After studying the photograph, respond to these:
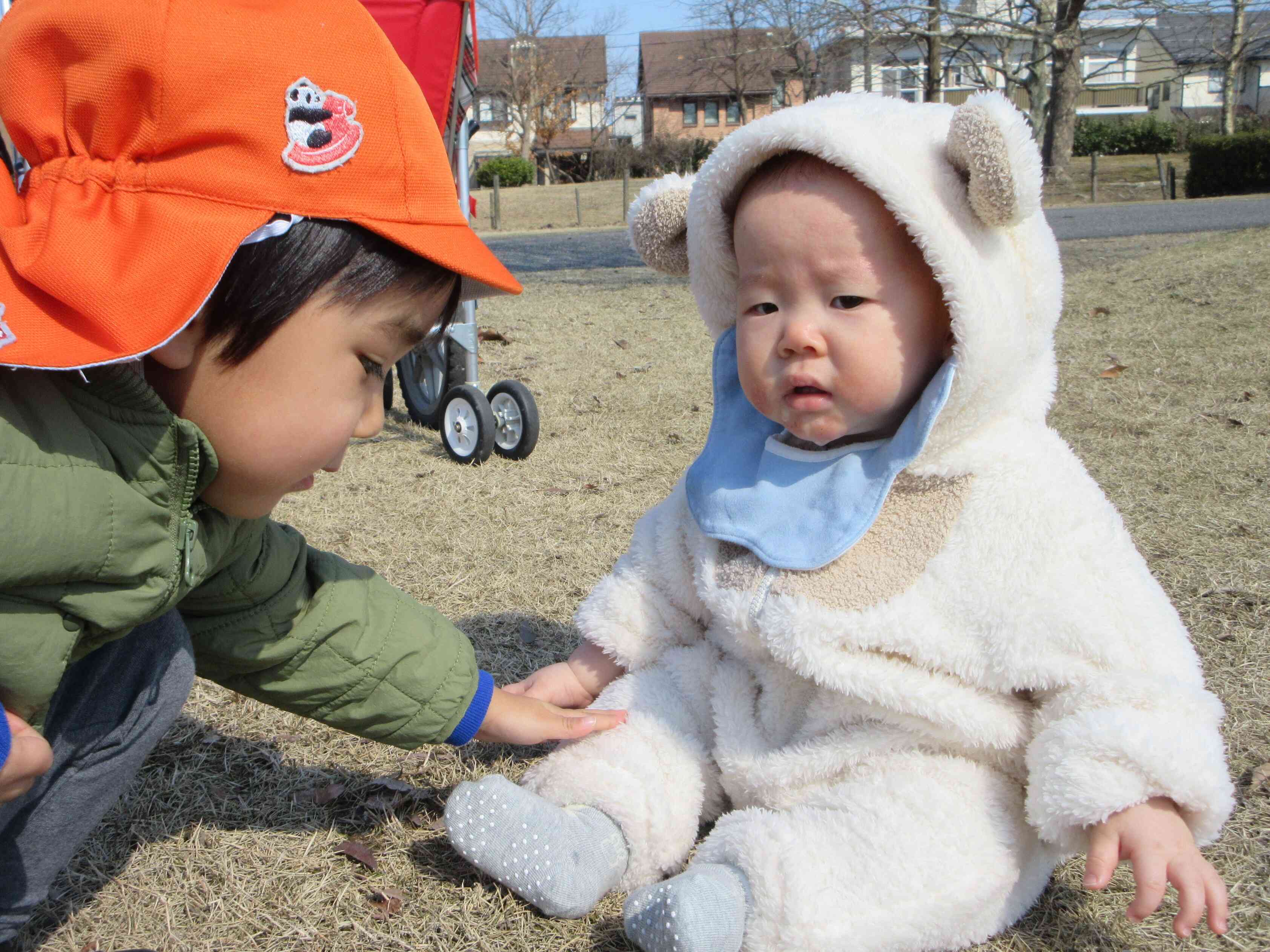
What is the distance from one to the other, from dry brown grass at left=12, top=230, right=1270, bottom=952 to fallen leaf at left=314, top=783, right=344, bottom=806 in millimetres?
13

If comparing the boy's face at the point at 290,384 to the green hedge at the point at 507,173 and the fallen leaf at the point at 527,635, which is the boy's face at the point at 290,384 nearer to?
the fallen leaf at the point at 527,635

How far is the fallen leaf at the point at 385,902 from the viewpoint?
1.55 metres

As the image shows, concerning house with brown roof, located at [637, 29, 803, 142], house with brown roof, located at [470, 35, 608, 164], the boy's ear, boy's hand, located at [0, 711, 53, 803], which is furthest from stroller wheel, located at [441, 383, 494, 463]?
house with brown roof, located at [637, 29, 803, 142]

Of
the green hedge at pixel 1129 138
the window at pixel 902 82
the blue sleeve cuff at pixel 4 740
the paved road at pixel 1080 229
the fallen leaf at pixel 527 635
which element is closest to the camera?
the blue sleeve cuff at pixel 4 740

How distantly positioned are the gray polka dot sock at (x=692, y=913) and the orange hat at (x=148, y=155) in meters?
0.92

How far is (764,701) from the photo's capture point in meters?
1.70

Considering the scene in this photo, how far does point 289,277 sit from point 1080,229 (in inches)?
551

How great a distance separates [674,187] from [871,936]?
1.22m

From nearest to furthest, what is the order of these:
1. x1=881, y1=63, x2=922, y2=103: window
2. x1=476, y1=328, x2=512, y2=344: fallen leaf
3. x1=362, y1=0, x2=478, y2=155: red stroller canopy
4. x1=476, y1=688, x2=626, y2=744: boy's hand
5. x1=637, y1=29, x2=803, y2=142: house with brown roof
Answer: x1=476, y1=688, x2=626, y2=744: boy's hand, x1=362, y1=0, x2=478, y2=155: red stroller canopy, x1=476, y1=328, x2=512, y2=344: fallen leaf, x1=881, y1=63, x2=922, y2=103: window, x1=637, y1=29, x2=803, y2=142: house with brown roof

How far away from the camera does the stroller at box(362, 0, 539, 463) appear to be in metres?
3.67

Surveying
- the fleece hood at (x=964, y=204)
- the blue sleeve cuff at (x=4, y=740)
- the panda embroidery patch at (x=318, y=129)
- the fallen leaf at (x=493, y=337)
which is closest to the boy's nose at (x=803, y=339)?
the fleece hood at (x=964, y=204)

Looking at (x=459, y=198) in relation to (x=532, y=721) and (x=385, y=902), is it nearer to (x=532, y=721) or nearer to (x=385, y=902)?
(x=532, y=721)

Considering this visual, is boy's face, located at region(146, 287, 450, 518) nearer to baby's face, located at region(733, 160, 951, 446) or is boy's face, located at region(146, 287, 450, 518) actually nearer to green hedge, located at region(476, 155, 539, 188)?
baby's face, located at region(733, 160, 951, 446)

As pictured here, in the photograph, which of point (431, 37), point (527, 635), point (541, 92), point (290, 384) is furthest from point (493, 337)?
point (541, 92)
